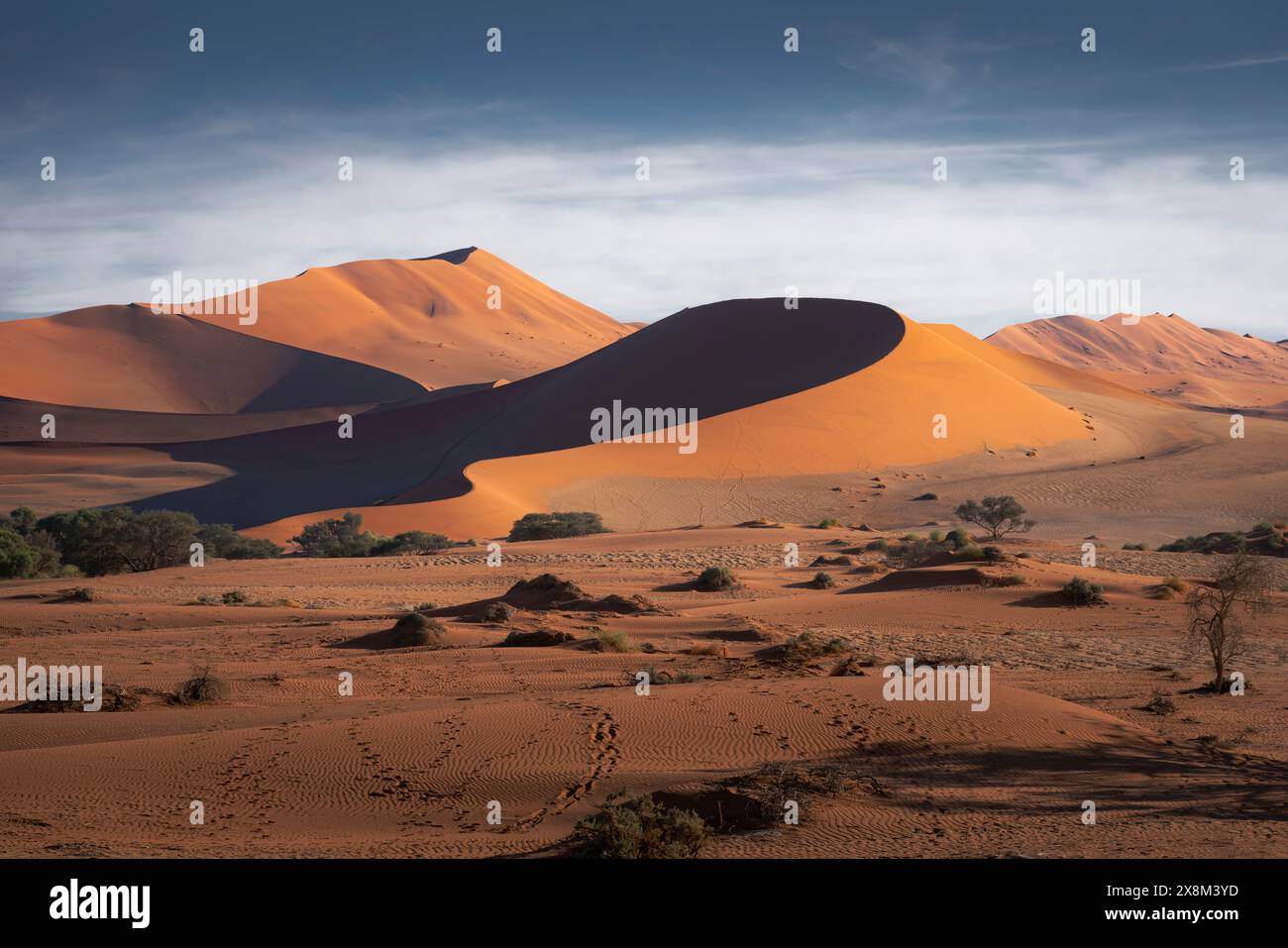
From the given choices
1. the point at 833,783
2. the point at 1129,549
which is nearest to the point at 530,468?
the point at 1129,549

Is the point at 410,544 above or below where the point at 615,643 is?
above

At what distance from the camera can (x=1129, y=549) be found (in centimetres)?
3156

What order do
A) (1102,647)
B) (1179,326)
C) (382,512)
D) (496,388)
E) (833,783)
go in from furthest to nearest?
(1179,326) < (496,388) < (382,512) < (1102,647) < (833,783)

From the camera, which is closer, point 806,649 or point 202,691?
point 202,691

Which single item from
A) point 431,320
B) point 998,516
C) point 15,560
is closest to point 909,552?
point 998,516

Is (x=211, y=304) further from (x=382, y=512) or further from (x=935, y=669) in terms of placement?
(x=935, y=669)

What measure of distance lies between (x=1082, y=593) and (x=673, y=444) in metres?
31.3

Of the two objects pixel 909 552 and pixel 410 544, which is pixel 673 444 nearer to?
pixel 410 544

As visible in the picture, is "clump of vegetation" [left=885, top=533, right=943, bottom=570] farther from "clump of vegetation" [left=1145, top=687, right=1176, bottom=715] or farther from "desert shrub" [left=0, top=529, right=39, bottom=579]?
"desert shrub" [left=0, top=529, right=39, bottom=579]

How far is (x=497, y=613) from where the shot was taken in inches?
722

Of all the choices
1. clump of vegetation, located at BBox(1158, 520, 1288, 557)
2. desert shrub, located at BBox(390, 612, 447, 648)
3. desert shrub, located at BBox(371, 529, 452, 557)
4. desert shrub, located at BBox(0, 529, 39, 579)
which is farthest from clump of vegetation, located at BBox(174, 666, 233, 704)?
clump of vegetation, located at BBox(1158, 520, 1288, 557)

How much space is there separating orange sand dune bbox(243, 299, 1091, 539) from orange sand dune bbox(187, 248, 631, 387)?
30.5m

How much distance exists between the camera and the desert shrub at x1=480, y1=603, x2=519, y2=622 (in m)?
18.2

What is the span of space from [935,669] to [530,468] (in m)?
35.9
